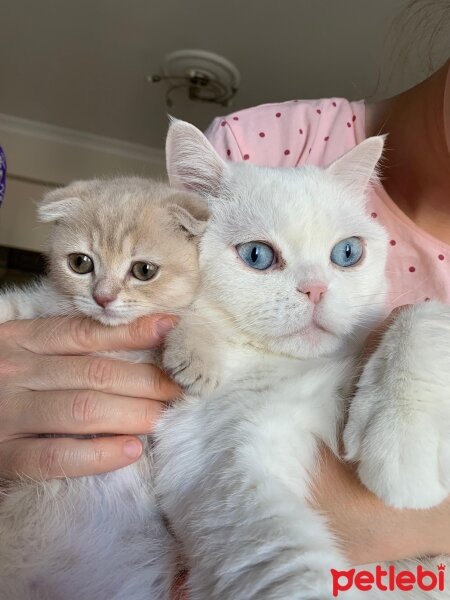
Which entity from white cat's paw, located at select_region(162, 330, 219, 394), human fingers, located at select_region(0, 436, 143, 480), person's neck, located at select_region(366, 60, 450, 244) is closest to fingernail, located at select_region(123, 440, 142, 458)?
human fingers, located at select_region(0, 436, 143, 480)

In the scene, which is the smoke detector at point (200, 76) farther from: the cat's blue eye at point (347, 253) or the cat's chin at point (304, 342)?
the cat's chin at point (304, 342)

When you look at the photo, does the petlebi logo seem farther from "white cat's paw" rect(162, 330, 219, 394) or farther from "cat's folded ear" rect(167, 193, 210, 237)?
"cat's folded ear" rect(167, 193, 210, 237)

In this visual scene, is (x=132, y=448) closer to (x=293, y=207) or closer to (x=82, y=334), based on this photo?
(x=82, y=334)

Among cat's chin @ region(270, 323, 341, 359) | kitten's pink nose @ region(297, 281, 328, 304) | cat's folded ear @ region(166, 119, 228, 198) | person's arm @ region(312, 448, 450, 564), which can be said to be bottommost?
person's arm @ region(312, 448, 450, 564)

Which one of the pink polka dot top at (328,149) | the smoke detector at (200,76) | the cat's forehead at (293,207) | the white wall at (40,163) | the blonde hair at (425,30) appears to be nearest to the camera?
the cat's forehead at (293,207)

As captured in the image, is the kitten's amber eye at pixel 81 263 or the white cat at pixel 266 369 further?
the kitten's amber eye at pixel 81 263

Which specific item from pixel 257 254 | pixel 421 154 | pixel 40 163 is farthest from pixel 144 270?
pixel 40 163

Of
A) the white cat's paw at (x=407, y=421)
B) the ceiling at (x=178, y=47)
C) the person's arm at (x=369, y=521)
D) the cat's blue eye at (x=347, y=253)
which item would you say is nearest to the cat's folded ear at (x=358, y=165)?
the cat's blue eye at (x=347, y=253)
